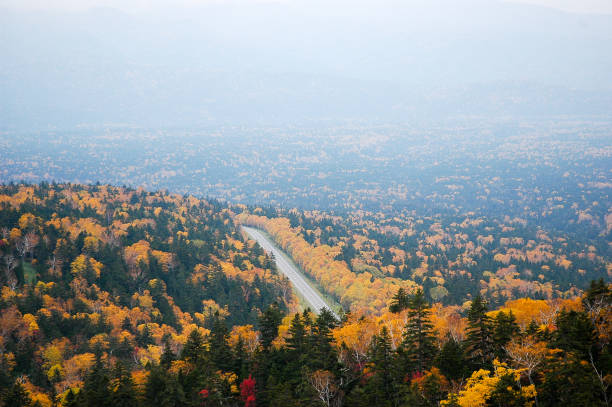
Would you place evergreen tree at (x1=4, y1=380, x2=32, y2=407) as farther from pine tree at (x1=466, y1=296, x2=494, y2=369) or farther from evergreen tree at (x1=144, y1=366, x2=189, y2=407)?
pine tree at (x1=466, y1=296, x2=494, y2=369)

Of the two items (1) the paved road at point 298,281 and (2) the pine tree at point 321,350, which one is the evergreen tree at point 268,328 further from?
(1) the paved road at point 298,281

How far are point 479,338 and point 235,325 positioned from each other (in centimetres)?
7191

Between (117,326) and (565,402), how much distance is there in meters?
86.4

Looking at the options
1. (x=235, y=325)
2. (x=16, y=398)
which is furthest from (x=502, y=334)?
(x=235, y=325)

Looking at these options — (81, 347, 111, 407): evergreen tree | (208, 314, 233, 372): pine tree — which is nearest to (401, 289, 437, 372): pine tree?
(208, 314, 233, 372): pine tree

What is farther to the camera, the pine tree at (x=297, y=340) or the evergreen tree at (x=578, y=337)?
the pine tree at (x=297, y=340)

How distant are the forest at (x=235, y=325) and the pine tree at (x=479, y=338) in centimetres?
18

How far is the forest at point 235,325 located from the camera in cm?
4959

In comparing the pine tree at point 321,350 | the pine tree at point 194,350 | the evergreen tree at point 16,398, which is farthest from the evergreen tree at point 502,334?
the evergreen tree at point 16,398

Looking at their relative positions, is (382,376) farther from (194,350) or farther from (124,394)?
(124,394)

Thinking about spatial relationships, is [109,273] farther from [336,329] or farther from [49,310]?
[336,329]

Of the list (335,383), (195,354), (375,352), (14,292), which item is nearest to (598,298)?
(375,352)

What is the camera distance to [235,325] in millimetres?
115750

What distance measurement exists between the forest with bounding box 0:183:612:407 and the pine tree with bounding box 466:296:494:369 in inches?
7.2
